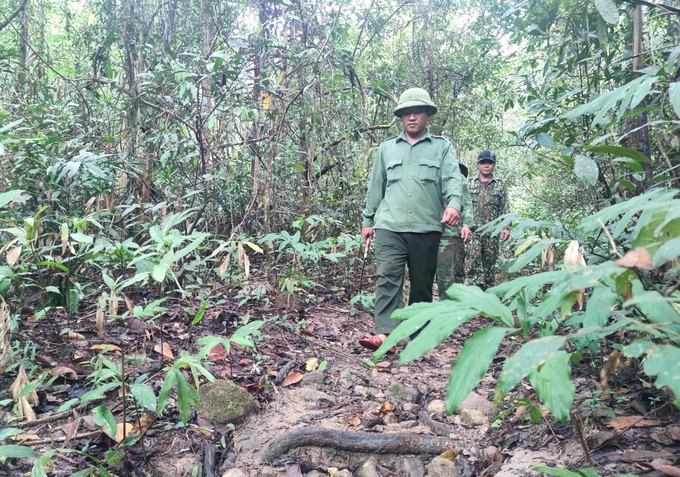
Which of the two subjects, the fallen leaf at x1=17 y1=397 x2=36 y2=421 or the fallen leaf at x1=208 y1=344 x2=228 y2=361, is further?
the fallen leaf at x1=208 y1=344 x2=228 y2=361

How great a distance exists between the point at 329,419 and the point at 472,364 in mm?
Result: 1790

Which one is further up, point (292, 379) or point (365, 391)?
point (292, 379)

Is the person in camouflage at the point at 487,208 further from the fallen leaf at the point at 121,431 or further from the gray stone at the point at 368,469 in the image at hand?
the fallen leaf at the point at 121,431

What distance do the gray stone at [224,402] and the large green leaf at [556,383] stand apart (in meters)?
1.89

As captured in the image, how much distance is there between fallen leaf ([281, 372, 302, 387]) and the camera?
2.92m

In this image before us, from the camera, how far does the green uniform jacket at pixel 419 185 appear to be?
3824 millimetres

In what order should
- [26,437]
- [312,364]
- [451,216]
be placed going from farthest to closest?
1. [451,216]
2. [312,364]
3. [26,437]

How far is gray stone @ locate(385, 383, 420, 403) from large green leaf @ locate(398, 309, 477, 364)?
203cm

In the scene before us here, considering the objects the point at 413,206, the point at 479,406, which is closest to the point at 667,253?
the point at 479,406

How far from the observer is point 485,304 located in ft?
3.57

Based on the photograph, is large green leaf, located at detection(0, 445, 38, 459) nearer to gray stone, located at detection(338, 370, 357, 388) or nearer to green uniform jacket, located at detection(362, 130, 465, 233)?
gray stone, located at detection(338, 370, 357, 388)

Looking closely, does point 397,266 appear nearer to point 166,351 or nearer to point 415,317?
point 166,351

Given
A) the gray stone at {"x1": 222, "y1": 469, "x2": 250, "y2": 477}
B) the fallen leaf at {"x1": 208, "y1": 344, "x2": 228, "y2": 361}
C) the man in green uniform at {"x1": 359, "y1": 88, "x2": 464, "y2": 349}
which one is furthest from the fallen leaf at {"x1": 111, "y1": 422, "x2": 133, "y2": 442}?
the man in green uniform at {"x1": 359, "y1": 88, "x2": 464, "y2": 349}

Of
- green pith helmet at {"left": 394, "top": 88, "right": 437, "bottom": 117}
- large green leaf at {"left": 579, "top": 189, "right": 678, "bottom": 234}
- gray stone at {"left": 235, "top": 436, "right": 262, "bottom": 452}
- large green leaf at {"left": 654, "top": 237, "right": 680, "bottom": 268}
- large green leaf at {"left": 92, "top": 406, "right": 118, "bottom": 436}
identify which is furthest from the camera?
green pith helmet at {"left": 394, "top": 88, "right": 437, "bottom": 117}
